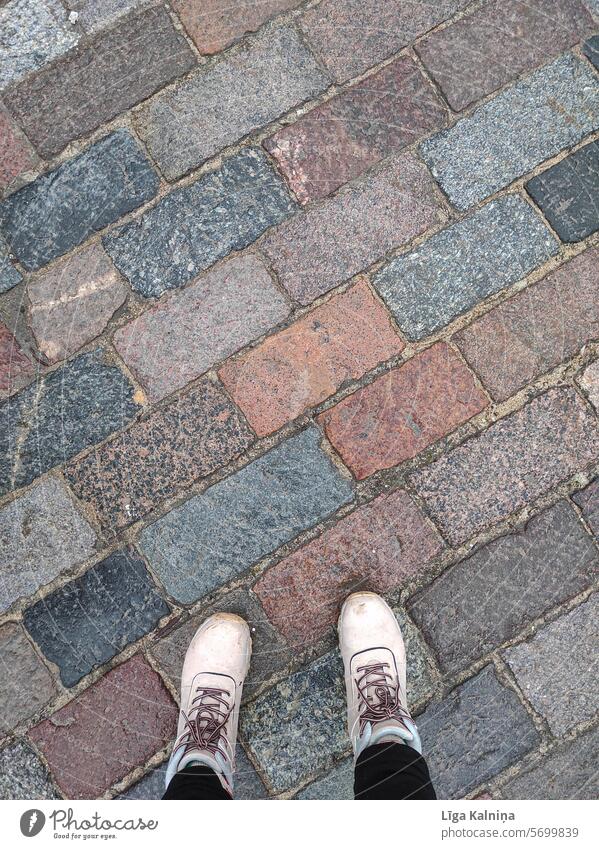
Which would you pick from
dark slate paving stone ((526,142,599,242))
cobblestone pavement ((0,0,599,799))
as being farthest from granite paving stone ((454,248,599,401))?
dark slate paving stone ((526,142,599,242))

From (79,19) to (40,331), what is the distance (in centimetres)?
124

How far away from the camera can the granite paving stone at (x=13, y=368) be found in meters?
2.54

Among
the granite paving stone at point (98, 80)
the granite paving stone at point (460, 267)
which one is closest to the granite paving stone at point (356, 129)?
the granite paving stone at point (460, 267)

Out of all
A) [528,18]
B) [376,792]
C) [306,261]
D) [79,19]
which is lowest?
[376,792]

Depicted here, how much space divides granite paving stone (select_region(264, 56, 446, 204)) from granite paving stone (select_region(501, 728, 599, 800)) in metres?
2.32

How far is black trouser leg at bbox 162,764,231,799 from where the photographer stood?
2.19 m

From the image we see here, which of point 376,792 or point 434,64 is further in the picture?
point 434,64

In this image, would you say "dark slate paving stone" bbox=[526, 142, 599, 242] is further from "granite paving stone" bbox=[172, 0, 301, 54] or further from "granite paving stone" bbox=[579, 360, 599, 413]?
"granite paving stone" bbox=[172, 0, 301, 54]

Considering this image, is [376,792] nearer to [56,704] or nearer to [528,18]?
[56,704]

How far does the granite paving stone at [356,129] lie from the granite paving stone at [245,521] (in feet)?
3.47

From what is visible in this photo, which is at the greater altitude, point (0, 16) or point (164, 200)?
point (0, 16)

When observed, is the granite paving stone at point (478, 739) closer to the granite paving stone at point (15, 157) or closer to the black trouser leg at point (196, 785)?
the black trouser leg at point (196, 785)
